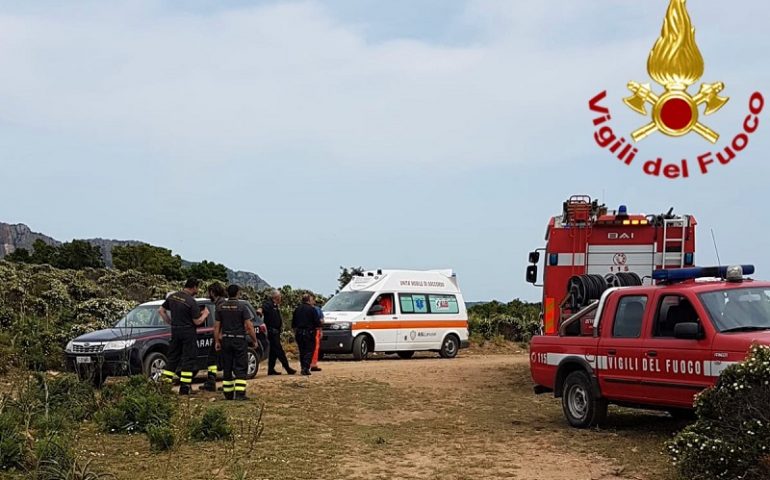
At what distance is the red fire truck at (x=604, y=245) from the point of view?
15.3 m

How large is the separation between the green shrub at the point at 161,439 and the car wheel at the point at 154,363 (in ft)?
19.7

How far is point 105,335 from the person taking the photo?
50.4 ft

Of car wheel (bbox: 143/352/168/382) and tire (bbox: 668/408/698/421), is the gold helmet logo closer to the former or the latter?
tire (bbox: 668/408/698/421)

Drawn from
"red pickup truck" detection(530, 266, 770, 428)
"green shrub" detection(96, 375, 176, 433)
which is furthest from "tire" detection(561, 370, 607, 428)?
"green shrub" detection(96, 375, 176, 433)

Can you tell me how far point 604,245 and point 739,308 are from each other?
20.2 feet

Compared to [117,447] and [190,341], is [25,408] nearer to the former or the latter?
[117,447]

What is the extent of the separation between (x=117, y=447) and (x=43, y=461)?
1.76m

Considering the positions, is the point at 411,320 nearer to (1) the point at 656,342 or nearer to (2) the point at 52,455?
(1) the point at 656,342

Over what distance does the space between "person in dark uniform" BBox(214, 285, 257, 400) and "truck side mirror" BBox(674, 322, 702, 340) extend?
20.4 feet

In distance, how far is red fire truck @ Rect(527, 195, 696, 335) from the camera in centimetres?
1530

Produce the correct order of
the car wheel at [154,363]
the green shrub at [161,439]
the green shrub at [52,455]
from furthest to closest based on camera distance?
the car wheel at [154,363], the green shrub at [161,439], the green shrub at [52,455]

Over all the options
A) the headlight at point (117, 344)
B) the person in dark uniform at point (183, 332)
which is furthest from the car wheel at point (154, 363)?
the person in dark uniform at point (183, 332)

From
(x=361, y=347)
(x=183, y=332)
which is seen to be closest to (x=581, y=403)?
(x=183, y=332)

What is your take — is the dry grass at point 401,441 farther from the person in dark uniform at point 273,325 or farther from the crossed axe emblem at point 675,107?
the crossed axe emblem at point 675,107
